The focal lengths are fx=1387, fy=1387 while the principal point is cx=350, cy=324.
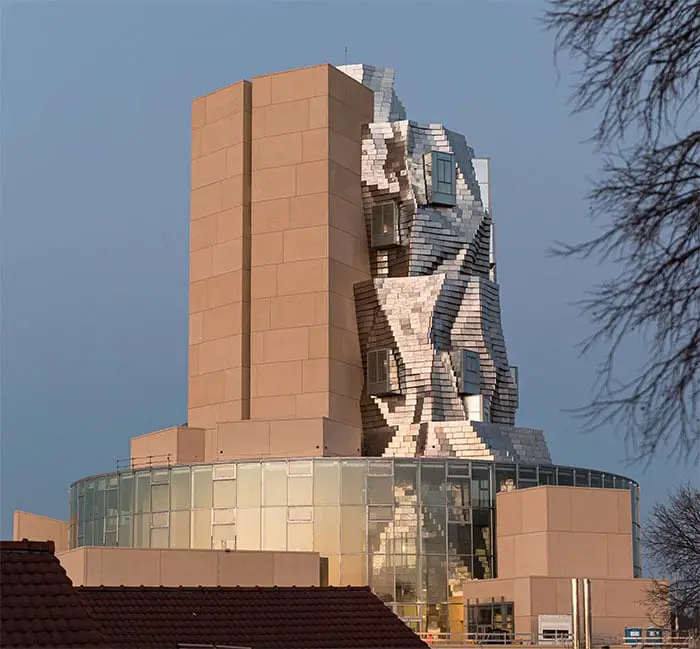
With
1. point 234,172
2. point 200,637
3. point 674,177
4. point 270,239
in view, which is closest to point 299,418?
point 270,239

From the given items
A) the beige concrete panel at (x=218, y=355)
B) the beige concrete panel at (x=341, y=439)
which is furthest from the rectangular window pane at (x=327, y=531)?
the beige concrete panel at (x=218, y=355)

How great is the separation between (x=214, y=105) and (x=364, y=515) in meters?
22.6

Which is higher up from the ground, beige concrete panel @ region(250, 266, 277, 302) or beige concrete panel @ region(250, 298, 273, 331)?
beige concrete panel @ region(250, 266, 277, 302)

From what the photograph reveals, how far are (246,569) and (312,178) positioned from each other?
19.2 m

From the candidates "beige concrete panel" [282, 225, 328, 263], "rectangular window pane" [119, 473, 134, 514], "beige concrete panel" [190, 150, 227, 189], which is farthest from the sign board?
"beige concrete panel" [190, 150, 227, 189]

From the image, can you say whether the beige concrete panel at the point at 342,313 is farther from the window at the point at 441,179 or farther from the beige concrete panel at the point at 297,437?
the window at the point at 441,179

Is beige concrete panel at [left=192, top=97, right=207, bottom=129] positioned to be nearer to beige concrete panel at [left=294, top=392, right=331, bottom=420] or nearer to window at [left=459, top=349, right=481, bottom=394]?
beige concrete panel at [left=294, top=392, right=331, bottom=420]

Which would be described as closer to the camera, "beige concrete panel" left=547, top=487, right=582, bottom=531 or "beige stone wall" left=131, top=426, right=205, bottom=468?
"beige concrete panel" left=547, top=487, right=582, bottom=531

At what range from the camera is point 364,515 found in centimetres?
5688

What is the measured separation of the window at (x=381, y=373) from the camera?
6316 cm

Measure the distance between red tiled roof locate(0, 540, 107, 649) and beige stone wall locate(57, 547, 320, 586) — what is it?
28172 millimetres

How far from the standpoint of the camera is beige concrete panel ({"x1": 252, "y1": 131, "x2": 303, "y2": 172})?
211 ft

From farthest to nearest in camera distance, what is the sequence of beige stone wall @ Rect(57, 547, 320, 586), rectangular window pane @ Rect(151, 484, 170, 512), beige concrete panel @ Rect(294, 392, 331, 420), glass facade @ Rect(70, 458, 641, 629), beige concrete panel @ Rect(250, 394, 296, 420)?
beige concrete panel @ Rect(250, 394, 296, 420) → beige concrete panel @ Rect(294, 392, 331, 420) → rectangular window pane @ Rect(151, 484, 170, 512) → glass facade @ Rect(70, 458, 641, 629) → beige stone wall @ Rect(57, 547, 320, 586)

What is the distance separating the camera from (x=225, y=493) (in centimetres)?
5816
